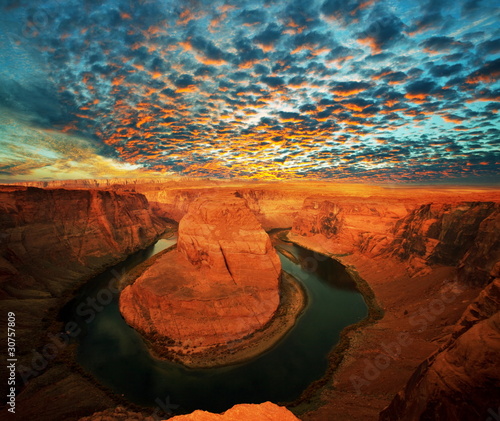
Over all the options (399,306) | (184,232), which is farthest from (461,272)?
(184,232)

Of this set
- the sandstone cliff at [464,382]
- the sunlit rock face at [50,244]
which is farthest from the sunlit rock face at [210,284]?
the sandstone cliff at [464,382]

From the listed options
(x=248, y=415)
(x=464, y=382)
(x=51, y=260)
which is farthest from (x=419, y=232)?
(x=51, y=260)

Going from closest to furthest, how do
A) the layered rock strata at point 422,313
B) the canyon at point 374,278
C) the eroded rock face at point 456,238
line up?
the layered rock strata at point 422,313 < the canyon at point 374,278 < the eroded rock face at point 456,238

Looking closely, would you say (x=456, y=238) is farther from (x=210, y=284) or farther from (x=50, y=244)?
(x=50, y=244)

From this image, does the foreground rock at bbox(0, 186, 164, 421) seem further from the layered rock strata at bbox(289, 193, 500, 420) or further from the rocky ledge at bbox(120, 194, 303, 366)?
the layered rock strata at bbox(289, 193, 500, 420)

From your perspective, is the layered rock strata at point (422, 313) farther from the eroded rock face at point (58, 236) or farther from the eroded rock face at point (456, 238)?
the eroded rock face at point (58, 236)

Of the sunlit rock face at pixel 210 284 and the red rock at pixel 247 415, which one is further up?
the red rock at pixel 247 415

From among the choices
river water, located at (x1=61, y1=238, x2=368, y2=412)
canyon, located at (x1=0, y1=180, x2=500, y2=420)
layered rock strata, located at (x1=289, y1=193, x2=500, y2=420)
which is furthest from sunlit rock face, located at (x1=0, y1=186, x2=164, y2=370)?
layered rock strata, located at (x1=289, y1=193, x2=500, y2=420)
